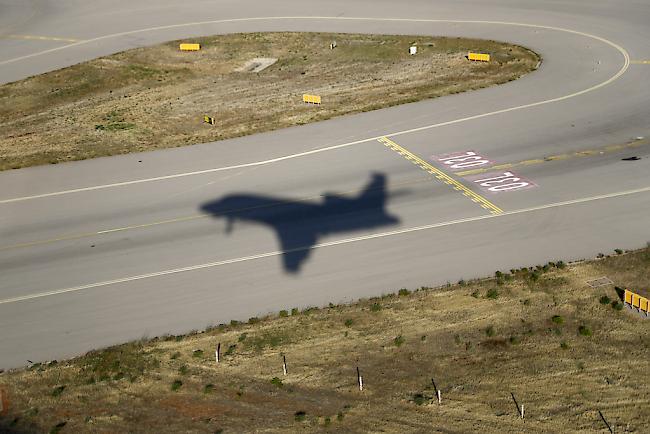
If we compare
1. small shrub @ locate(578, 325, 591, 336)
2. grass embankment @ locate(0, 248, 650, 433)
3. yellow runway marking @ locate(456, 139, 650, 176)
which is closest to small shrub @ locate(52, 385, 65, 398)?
grass embankment @ locate(0, 248, 650, 433)

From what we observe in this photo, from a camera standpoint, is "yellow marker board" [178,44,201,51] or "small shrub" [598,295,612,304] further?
"yellow marker board" [178,44,201,51]

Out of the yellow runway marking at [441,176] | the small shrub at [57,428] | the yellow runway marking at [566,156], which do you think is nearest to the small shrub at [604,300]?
the yellow runway marking at [441,176]

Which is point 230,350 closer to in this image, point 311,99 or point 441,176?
point 441,176

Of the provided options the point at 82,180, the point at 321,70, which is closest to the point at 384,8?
the point at 321,70

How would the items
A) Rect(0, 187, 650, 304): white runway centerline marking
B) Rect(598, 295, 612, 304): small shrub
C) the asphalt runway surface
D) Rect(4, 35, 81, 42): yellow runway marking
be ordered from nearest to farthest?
Rect(598, 295, 612, 304): small shrub
the asphalt runway surface
Rect(0, 187, 650, 304): white runway centerline marking
Rect(4, 35, 81, 42): yellow runway marking

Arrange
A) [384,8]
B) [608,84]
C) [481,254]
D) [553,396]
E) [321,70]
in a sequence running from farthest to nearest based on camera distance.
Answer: [384,8] → [321,70] → [608,84] → [481,254] → [553,396]

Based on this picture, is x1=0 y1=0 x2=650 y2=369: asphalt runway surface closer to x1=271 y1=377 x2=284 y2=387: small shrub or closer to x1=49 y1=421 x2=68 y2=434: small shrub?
x1=49 y1=421 x2=68 y2=434: small shrub

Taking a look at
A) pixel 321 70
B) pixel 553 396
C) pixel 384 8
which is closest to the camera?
pixel 553 396

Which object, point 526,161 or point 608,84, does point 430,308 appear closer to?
point 526,161
